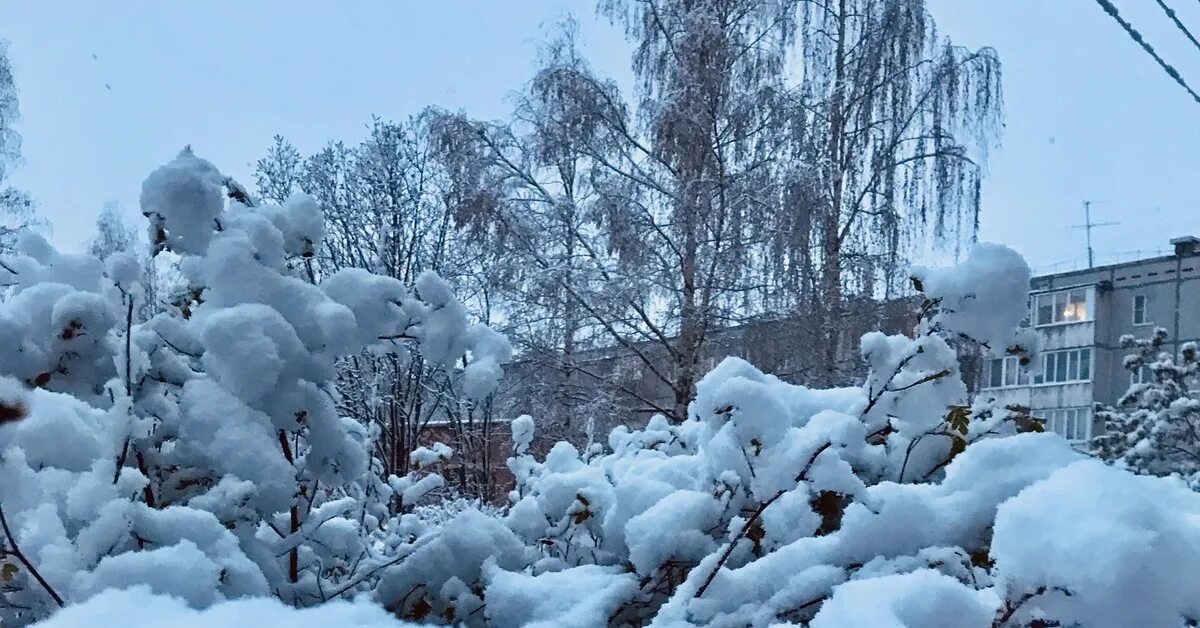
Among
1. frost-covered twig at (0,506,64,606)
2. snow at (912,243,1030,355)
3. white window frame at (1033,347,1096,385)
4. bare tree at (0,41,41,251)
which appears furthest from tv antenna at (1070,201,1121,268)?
frost-covered twig at (0,506,64,606)

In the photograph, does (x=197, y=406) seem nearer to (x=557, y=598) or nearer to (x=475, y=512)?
(x=475, y=512)

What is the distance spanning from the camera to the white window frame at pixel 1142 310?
22.7 m

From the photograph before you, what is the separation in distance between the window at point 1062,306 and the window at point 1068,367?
0.83m

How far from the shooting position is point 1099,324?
22766 millimetres

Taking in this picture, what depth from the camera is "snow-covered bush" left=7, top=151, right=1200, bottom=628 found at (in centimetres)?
76

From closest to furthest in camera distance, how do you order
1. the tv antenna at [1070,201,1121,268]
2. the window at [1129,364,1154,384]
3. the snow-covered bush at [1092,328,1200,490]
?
1. the snow-covered bush at [1092,328,1200,490]
2. the window at [1129,364,1154,384]
3. the tv antenna at [1070,201,1121,268]

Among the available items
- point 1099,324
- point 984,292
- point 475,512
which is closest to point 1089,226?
point 1099,324

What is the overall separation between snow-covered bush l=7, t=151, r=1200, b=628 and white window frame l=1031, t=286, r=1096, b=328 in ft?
77.5

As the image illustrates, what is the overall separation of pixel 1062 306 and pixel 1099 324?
1.05 metres

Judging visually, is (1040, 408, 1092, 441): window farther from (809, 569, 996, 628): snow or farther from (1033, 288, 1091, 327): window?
(809, 569, 996, 628): snow

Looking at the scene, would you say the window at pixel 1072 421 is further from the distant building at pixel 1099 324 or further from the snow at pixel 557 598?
the snow at pixel 557 598

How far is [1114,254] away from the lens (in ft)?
76.6

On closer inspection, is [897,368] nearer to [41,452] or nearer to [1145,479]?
[1145,479]

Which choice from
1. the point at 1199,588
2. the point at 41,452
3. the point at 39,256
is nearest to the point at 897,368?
the point at 1199,588
